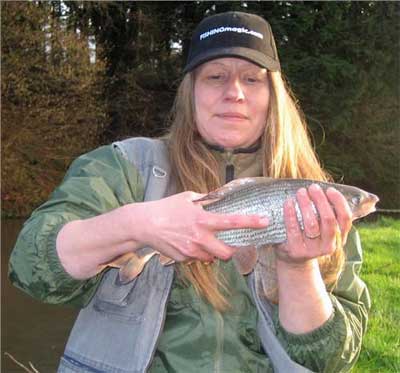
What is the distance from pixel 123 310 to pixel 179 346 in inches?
9.3

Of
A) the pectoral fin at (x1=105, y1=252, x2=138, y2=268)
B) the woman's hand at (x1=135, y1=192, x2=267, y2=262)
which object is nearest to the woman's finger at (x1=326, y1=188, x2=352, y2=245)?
the woman's hand at (x1=135, y1=192, x2=267, y2=262)

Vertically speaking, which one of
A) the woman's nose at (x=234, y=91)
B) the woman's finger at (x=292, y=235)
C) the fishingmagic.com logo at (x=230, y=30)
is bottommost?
the woman's finger at (x=292, y=235)

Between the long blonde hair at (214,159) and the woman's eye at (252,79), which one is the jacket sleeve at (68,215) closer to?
the long blonde hair at (214,159)

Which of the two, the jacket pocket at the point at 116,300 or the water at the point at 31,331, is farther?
the water at the point at 31,331

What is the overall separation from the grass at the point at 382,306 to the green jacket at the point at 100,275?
153 cm

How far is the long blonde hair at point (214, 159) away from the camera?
2439 millimetres

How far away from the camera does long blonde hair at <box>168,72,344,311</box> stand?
244cm

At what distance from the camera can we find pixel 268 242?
7.48 ft

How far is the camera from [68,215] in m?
2.23

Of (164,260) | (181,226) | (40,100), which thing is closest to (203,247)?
(181,226)

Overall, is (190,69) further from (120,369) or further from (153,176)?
(120,369)

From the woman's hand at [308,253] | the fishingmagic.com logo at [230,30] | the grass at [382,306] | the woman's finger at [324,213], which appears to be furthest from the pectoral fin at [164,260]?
the grass at [382,306]

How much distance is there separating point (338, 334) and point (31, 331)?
8204 millimetres

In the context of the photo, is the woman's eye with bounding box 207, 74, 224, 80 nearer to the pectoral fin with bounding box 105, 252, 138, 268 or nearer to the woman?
the woman
